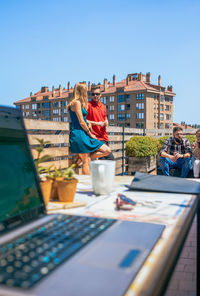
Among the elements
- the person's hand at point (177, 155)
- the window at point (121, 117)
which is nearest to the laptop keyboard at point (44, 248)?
the person's hand at point (177, 155)

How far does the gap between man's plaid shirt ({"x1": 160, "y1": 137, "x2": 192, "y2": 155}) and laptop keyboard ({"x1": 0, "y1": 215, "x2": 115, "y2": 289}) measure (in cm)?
478

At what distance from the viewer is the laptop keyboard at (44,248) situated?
551 mm

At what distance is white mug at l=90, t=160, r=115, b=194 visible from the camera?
51.4 inches

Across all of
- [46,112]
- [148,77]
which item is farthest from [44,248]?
[46,112]

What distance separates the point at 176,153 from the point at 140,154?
9.90ft

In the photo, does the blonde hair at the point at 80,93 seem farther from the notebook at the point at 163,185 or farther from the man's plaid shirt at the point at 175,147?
the notebook at the point at 163,185

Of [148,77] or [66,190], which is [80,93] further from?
[148,77]

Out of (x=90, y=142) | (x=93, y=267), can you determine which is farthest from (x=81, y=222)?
(x=90, y=142)

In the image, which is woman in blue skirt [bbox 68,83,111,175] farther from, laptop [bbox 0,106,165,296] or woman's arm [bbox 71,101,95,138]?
laptop [bbox 0,106,165,296]

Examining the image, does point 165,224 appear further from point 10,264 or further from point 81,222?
point 10,264

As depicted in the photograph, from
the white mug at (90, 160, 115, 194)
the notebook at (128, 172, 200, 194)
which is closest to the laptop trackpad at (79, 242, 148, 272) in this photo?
the white mug at (90, 160, 115, 194)

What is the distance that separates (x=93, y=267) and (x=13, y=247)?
0.62ft

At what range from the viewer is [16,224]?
840 mm

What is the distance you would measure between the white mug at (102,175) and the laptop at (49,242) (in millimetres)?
331
